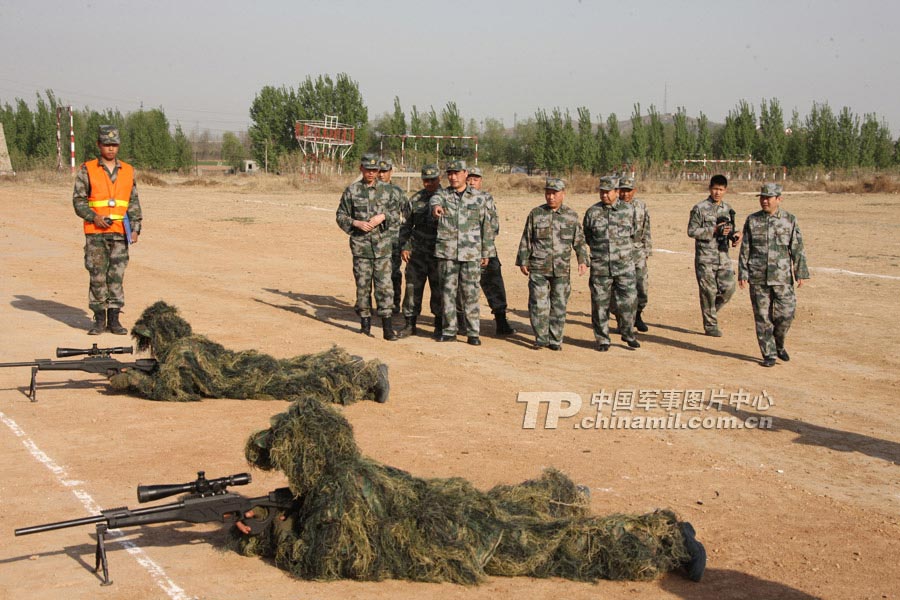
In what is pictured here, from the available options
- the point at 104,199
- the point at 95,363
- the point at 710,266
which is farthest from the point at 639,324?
the point at 95,363

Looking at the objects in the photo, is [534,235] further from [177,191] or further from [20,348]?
[177,191]

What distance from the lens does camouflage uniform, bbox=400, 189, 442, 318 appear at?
13094 millimetres

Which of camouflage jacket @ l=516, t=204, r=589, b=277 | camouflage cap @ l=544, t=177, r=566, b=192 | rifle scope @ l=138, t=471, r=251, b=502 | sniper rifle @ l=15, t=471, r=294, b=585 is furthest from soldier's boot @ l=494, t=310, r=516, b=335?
rifle scope @ l=138, t=471, r=251, b=502

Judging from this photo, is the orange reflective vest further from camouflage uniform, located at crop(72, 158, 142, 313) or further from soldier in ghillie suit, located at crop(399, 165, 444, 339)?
soldier in ghillie suit, located at crop(399, 165, 444, 339)

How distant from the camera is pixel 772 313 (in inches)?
462

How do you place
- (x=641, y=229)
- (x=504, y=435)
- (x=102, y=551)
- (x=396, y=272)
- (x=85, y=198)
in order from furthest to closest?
(x=396, y=272), (x=641, y=229), (x=85, y=198), (x=504, y=435), (x=102, y=551)

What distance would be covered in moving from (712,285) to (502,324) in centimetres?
296

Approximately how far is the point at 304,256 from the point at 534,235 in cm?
975

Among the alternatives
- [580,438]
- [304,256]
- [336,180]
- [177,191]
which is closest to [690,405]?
[580,438]

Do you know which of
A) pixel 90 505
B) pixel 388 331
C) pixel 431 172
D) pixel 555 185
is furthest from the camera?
pixel 431 172

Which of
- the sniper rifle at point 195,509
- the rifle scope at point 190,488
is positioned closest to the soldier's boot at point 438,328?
the sniper rifle at point 195,509

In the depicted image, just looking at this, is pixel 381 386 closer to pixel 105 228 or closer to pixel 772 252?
pixel 105 228

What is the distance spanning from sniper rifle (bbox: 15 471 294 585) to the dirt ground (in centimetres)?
28

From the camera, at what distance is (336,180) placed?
4788 centimetres
